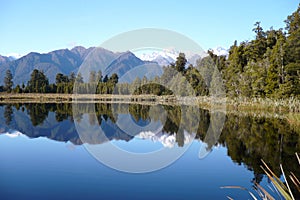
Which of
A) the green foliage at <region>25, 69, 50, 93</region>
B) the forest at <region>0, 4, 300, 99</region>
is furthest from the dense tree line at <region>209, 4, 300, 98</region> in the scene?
the green foliage at <region>25, 69, 50, 93</region>

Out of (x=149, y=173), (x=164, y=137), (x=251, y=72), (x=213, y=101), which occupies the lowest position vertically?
(x=149, y=173)

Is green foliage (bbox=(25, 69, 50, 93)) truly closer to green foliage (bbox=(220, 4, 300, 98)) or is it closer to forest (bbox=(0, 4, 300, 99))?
forest (bbox=(0, 4, 300, 99))

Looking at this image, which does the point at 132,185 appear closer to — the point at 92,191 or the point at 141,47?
the point at 92,191

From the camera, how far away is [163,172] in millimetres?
8094

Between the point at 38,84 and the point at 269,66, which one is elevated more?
the point at 38,84

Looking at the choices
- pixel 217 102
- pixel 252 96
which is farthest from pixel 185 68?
pixel 252 96

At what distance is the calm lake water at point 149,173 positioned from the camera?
649 cm

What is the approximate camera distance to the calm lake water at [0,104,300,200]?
649 cm

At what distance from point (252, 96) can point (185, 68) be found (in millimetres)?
26130

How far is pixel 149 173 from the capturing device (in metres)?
7.98

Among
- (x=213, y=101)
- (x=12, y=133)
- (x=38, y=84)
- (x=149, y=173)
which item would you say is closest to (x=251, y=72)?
(x=213, y=101)

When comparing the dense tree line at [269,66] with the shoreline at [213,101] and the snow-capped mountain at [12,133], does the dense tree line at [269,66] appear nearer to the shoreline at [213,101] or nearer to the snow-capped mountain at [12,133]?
the shoreline at [213,101]

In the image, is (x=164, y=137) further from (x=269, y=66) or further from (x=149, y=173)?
(x=269, y=66)

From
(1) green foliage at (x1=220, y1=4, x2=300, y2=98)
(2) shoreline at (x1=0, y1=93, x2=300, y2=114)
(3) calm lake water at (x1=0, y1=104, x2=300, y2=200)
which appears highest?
(1) green foliage at (x1=220, y1=4, x2=300, y2=98)
